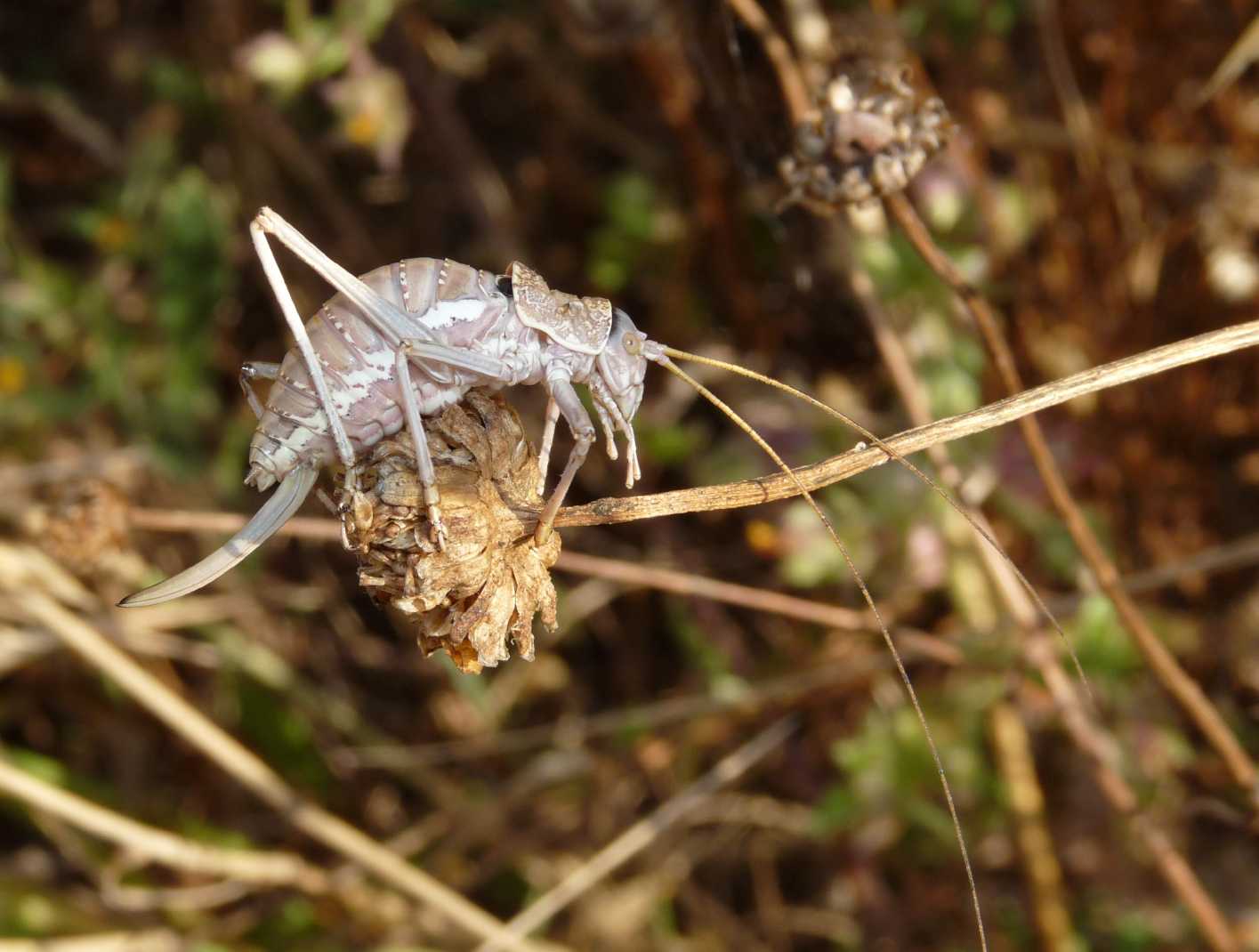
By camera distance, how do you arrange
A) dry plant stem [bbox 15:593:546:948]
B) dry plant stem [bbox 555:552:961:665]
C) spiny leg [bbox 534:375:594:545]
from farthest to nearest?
dry plant stem [bbox 15:593:546:948]
dry plant stem [bbox 555:552:961:665]
spiny leg [bbox 534:375:594:545]

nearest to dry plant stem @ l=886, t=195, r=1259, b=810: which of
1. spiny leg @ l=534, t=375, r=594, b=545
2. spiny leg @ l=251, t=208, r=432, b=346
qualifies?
spiny leg @ l=534, t=375, r=594, b=545

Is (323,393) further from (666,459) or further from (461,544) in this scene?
(666,459)

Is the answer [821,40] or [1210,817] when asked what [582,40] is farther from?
[1210,817]

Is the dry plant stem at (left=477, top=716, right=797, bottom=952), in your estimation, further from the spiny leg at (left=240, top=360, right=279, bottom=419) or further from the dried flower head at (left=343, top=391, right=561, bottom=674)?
the spiny leg at (left=240, top=360, right=279, bottom=419)

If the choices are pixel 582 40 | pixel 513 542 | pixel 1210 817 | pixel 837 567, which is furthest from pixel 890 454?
pixel 1210 817

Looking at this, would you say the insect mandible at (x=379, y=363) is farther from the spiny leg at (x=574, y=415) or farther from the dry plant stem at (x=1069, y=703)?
the dry plant stem at (x=1069, y=703)
